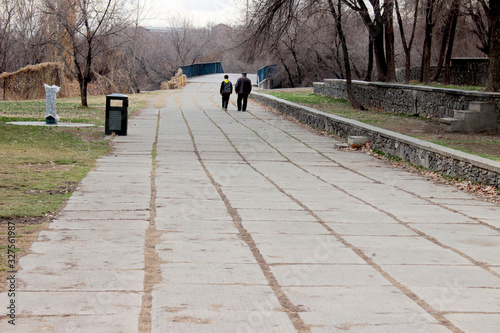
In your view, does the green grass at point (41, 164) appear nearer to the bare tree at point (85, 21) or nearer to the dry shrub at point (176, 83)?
the bare tree at point (85, 21)

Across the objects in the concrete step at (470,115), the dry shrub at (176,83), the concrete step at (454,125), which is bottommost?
the concrete step at (454,125)

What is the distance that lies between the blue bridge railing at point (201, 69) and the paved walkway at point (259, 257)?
148 ft

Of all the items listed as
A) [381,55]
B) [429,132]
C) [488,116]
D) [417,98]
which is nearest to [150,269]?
[429,132]

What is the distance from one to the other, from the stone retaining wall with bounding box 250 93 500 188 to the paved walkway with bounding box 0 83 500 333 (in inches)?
20.5

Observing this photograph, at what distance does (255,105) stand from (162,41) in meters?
46.3

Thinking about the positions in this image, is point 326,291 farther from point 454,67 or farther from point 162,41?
point 162,41

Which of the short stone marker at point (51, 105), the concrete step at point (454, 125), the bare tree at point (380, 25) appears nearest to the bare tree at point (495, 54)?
the concrete step at point (454, 125)

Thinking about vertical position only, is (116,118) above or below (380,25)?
below

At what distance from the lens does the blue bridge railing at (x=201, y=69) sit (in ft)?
179

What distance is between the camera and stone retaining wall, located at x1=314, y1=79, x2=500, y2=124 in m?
16.8

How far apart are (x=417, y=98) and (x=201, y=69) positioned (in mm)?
42253

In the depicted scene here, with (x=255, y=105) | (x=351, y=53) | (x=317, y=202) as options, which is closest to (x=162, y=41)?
(x=351, y=53)

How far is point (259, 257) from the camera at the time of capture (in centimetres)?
522

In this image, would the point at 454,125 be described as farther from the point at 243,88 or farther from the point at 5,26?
the point at 5,26
